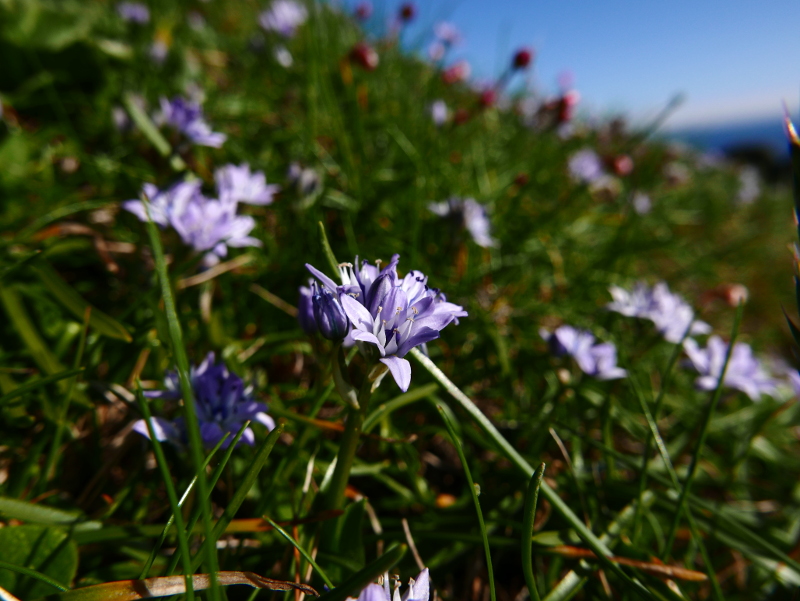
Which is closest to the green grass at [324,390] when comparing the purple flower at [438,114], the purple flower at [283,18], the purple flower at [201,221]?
the purple flower at [201,221]

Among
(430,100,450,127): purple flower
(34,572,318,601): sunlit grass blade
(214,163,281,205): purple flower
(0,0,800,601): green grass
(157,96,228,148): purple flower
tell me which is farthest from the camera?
(430,100,450,127): purple flower

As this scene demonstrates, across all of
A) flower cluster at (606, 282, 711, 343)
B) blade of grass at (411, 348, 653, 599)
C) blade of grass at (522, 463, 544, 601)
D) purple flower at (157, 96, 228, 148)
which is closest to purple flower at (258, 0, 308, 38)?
purple flower at (157, 96, 228, 148)

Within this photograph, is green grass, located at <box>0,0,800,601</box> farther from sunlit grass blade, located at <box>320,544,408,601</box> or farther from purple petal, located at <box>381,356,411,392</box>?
purple petal, located at <box>381,356,411,392</box>

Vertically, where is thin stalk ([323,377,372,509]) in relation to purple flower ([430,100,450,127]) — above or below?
below

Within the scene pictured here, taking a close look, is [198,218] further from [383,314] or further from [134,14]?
[134,14]

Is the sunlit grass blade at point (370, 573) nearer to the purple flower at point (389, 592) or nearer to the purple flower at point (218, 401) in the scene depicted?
the purple flower at point (389, 592)

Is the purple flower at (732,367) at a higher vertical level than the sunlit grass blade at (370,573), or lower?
higher

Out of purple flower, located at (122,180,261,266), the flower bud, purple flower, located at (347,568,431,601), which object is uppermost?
purple flower, located at (122,180,261,266)

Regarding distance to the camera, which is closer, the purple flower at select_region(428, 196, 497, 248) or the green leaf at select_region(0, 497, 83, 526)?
the green leaf at select_region(0, 497, 83, 526)
